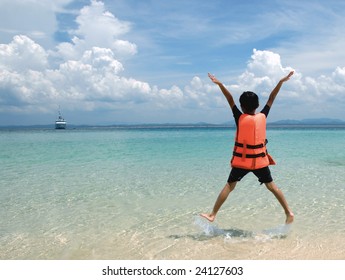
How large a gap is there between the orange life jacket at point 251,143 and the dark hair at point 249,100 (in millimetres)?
136

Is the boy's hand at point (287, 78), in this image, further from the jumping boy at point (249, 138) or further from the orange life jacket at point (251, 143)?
the orange life jacket at point (251, 143)

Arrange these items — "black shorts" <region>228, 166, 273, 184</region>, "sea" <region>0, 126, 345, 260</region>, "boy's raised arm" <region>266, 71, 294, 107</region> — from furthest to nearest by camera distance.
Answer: "boy's raised arm" <region>266, 71, 294, 107</region>, "black shorts" <region>228, 166, 273, 184</region>, "sea" <region>0, 126, 345, 260</region>

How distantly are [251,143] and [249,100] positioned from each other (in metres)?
0.66

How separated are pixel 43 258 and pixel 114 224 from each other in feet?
5.84

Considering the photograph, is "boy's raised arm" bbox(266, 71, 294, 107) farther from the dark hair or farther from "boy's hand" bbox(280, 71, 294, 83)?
the dark hair

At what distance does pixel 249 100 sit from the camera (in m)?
5.50

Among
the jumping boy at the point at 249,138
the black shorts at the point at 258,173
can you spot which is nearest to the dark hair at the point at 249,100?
the jumping boy at the point at 249,138

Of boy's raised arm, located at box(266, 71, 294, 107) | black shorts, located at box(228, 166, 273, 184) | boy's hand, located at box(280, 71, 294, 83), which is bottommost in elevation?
black shorts, located at box(228, 166, 273, 184)

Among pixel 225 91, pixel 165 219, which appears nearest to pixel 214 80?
pixel 225 91

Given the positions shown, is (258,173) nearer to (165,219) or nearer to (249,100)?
(249,100)

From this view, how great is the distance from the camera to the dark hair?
217 inches

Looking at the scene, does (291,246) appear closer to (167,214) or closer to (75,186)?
(167,214)

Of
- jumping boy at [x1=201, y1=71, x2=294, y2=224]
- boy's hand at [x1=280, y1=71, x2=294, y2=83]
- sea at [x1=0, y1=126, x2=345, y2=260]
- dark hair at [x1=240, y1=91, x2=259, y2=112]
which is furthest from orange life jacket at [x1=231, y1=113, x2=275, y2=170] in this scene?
sea at [x1=0, y1=126, x2=345, y2=260]

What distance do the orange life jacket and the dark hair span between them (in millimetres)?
136
